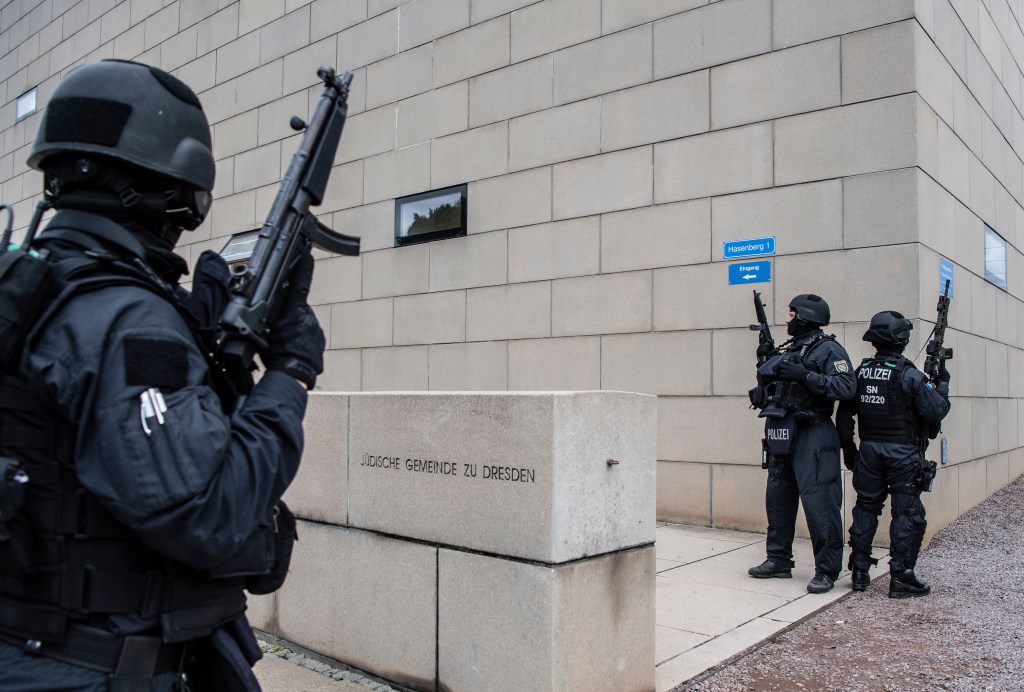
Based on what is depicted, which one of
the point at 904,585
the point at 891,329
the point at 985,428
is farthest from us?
the point at 985,428

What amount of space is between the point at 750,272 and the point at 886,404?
2070mm

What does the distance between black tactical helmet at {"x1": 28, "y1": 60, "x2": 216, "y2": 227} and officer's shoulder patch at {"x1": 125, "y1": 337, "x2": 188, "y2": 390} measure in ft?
1.53

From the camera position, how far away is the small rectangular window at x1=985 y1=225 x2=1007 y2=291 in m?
9.05

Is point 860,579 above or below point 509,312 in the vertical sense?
below

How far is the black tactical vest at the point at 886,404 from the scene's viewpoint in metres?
5.86

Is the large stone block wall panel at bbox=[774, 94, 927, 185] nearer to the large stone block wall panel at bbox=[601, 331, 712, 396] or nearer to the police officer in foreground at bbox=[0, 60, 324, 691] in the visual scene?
the large stone block wall panel at bbox=[601, 331, 712, 396]

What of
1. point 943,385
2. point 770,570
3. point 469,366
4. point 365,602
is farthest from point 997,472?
point 365,602

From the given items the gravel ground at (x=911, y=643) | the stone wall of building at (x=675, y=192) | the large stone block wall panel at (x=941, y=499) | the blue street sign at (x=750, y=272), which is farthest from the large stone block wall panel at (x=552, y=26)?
the gravel ground at (x=911, y=643)

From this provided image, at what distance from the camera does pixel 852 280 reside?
708 centimetres

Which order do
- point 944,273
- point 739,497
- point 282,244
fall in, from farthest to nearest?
point 739,497 → point 944,273 → point 282,244

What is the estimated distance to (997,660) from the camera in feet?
14.6

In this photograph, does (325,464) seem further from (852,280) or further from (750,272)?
(852,280)

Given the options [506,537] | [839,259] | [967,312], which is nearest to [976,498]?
[967,312]

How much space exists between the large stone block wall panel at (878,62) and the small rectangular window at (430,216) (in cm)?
439
